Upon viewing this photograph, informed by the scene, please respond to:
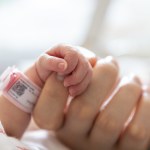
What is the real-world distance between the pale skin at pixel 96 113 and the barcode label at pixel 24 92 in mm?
24

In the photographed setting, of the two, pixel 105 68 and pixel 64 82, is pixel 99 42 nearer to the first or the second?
pixel 105 68

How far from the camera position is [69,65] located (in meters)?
0.45

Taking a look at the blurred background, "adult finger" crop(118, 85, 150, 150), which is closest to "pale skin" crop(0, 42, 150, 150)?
"adult finger" crop(118, 85, 150, 150)

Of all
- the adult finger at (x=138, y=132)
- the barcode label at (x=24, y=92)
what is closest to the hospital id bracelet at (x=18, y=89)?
the barcode label at (x=24, y=92)

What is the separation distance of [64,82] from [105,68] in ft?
0.47

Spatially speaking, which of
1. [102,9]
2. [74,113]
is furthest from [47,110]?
[102,9]

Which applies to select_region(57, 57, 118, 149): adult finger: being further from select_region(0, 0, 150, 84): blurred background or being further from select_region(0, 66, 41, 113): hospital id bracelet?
select_region(0, 0, 150, 84): blurred background

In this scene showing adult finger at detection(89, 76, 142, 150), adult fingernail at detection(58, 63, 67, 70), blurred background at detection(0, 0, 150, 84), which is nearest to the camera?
adult fingernail at detection(58, 63, 67, 70)

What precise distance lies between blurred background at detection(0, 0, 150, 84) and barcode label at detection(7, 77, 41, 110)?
0.55 meters

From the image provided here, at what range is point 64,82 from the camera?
18.4 inches

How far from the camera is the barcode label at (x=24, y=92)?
1.68 ft

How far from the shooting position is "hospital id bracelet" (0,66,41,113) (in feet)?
1.66

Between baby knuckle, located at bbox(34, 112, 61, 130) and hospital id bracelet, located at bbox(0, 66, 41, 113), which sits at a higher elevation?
hospital id bracelet, located at bbox(0, 66, 41, 113)

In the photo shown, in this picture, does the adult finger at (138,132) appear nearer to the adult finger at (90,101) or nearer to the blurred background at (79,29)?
the adult finger at (90,101)
